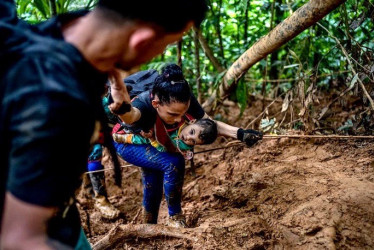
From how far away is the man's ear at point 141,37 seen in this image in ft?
2.94

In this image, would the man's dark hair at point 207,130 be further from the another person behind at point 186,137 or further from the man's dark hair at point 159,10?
→ the man's dark hair at point 159,10

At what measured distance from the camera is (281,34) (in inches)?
117

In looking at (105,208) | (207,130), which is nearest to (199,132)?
(207,130)

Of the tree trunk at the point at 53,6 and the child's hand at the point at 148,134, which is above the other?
the tree trunk at the point at 53,6

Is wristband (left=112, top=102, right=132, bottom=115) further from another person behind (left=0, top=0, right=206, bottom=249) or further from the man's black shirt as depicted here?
the man's black shirt

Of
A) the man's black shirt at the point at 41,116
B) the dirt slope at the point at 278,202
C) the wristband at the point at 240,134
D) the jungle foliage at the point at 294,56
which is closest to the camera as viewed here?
the man's black shirt at the point at 41,116

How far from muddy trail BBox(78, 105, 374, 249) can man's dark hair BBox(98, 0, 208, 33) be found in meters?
1.75

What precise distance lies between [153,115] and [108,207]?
4.79 feet

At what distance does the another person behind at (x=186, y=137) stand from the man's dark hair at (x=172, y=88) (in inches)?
10.7

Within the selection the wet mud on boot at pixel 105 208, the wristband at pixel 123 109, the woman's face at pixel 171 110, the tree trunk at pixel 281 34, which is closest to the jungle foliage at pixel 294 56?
the tree trunk at pixel 281 34

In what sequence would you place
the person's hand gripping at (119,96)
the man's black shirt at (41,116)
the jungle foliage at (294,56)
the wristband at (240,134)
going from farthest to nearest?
the jungle foliage at (294,56) → the wristband at (240,134) → the person's hand gripping at (119,96) → the man's black shirt at (41,116)

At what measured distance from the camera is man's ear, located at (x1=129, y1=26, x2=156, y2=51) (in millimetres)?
895

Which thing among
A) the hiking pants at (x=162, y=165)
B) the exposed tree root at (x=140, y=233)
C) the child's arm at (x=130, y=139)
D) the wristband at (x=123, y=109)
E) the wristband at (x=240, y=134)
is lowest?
the exposed tree root at (x=140, y=233)

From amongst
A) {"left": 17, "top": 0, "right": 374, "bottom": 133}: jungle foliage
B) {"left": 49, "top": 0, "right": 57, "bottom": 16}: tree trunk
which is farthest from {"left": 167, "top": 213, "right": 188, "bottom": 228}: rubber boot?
{"left": 49, "top": 0, "right": 57, "bottom": 16}: tree trunk
